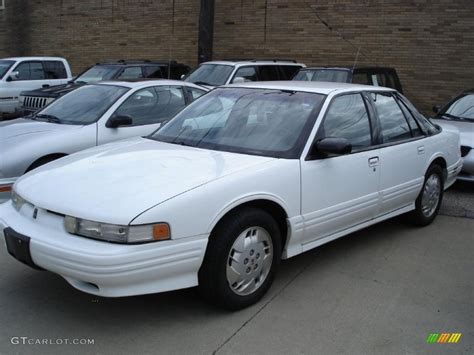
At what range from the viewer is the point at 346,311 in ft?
12.3

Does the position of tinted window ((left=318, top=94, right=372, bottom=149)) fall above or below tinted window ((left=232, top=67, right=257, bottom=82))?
above

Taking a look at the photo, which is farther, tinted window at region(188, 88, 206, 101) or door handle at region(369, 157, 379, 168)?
tinted window at region(188, 88, 206, 101)

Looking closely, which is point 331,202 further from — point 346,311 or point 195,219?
point 195,219

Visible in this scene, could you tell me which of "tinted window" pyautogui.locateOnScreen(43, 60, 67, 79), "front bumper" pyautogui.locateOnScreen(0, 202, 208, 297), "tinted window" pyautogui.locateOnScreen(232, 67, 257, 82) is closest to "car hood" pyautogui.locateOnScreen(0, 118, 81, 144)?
"front bumper" pyautogui.locateOnScreen(0, 202, 208, 297)

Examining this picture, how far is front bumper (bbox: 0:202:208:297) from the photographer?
10.1 feet

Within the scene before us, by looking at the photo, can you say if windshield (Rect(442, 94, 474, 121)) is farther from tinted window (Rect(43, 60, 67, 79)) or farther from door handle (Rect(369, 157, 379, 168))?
tinted window (Rect(43, 60, 67, 79))

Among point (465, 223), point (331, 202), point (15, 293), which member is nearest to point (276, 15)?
point (465, 223)

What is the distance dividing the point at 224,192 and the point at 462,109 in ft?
22.0

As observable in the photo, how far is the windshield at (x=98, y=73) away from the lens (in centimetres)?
1189

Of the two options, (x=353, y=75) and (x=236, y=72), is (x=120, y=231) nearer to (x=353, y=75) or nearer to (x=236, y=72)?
(x=353, y=75)

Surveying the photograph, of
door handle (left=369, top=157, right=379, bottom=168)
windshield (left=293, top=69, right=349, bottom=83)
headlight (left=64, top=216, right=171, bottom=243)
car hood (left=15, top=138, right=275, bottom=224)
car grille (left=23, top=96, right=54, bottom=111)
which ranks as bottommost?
car grille (left=23, top=96, right=54, bottom=111)

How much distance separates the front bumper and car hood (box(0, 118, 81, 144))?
2.86m

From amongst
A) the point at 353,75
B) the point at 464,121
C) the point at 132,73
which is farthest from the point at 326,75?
the point at 132,73

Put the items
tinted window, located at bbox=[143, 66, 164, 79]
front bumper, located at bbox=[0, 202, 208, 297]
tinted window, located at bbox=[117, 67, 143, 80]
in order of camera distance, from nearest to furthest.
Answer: front bumper, located at bbox=[0, 202, 208, 297], tinted window, located at bbox=[117, 67, 143, 80], tinted window, located at bbox=[143, 66, 164, 79]
